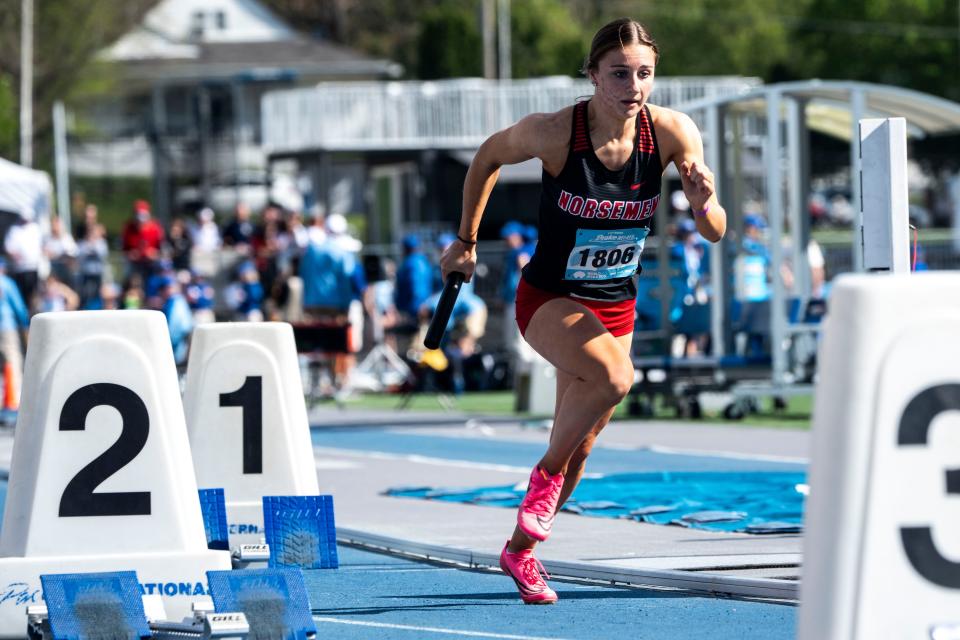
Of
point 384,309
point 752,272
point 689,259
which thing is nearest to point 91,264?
point 384,309

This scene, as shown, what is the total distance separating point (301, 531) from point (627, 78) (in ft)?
8.25

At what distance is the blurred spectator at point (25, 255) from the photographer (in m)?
25.3

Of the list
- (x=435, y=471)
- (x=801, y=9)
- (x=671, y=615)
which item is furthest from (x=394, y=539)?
(x=801, y=9)

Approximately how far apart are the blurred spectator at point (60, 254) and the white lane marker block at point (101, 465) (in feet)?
69.5

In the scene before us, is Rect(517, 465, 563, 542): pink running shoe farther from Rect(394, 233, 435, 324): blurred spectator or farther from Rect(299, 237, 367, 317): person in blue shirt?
Rect(394, 233, 435, 324): blurred spectator

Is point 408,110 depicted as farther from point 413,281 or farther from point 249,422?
point 249,422

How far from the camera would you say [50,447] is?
6117 mm

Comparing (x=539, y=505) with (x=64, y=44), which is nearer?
(x=539, y=505)

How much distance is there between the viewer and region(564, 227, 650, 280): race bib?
6922 millimetres

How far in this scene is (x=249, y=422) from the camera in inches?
333

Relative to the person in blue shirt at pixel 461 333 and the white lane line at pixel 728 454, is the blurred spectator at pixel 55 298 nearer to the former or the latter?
the person in blue shirt at pixel 461 333

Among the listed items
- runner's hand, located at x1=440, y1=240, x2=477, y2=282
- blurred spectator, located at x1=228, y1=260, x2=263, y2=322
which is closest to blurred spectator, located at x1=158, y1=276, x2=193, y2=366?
blurred spectator, located at x1=228, y1=260, x2=263, y2=322

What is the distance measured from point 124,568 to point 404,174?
37.3 meters

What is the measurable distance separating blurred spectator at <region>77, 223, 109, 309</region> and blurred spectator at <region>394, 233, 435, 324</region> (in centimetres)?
495
